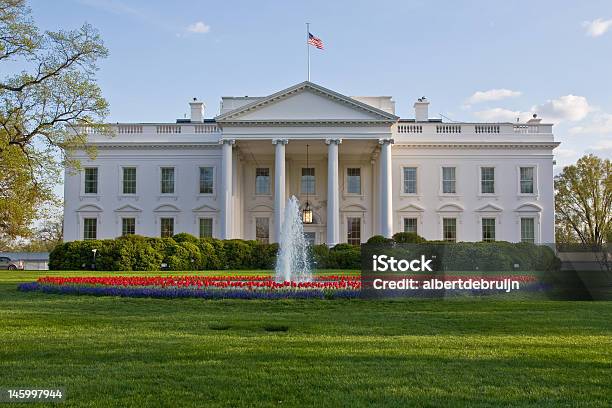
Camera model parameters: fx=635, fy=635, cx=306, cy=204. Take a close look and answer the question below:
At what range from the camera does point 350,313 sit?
480 inches

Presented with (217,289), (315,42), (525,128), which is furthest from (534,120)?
(217,289)

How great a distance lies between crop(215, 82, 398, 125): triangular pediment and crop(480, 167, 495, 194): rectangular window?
8017 millimetres

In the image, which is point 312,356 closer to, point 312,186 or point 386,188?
point 386,188

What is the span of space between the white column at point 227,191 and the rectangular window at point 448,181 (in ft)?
45.9

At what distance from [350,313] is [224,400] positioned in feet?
22.6

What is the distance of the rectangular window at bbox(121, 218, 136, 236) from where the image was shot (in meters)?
41.5

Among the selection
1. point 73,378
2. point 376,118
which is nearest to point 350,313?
point 73,378

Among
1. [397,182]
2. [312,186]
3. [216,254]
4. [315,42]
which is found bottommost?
[216,254]

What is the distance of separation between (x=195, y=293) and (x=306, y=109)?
23.9m

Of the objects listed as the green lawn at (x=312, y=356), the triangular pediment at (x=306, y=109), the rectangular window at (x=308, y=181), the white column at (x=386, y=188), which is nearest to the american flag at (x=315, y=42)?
the triangular pediment at (x=306, y=109)

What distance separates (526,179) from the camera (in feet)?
136

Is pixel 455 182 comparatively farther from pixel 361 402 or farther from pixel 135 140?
pixel 361 402

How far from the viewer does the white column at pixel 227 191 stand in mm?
36938

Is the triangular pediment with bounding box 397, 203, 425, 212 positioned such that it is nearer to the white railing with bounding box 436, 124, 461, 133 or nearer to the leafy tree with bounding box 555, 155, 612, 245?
the white railing with bounding box 436, 124, 461, 133
